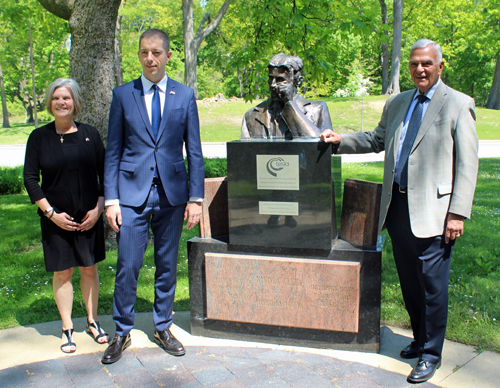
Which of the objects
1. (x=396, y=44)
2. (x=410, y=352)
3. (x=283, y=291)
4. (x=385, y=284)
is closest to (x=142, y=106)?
(x=283, y=291)

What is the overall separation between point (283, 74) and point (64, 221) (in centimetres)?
203

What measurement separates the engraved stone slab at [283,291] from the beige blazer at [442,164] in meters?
0.72

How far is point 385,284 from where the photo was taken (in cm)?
496

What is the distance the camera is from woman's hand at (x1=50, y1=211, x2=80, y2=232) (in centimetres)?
345

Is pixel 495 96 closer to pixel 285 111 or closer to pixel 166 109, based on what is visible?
pixel 285 111

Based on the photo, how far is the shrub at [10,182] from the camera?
10922 mm

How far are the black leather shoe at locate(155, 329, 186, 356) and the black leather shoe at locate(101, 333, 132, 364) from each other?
0.28m

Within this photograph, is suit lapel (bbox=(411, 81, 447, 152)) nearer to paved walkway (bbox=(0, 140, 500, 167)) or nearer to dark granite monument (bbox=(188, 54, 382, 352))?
dark granite monument (bbox=(188, 54, 382, 352))

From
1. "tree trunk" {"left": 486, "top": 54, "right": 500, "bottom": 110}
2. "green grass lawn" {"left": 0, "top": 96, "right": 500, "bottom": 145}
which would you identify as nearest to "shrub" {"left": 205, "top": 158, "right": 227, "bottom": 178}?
"green grass lawn" {"left": 0, "top": 96, "right": 500, "bottom": 145}

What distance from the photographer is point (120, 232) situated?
135 inches

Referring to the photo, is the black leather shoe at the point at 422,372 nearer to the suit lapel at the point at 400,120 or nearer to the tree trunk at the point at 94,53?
the suit lapel at the point at 400,120

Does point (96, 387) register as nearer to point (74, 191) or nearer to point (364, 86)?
point (74, 191)

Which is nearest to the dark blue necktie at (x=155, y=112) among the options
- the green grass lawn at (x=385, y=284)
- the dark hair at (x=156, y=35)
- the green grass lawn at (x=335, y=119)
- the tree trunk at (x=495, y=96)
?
the dark hair at (x=156, y=35)

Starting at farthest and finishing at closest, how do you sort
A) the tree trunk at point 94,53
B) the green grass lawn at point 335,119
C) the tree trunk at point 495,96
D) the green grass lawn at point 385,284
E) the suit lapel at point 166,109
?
the tree trunk at point 495,96 < the green grass lawn at point 335,119 < the tree trunk at point 94,53 < the green grass lawn at point 385,284 < the suit lapel at point 166,109
